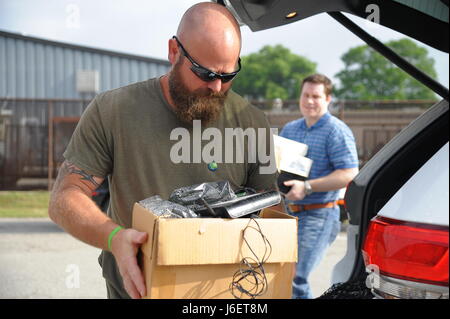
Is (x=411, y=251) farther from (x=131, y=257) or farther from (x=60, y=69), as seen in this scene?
(x=60, y=69)

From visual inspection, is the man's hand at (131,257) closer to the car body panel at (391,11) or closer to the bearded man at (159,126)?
the bearded man at (159,126)

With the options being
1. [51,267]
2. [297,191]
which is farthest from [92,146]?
[51,267]

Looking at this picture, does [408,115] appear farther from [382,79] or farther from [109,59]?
[382,79]

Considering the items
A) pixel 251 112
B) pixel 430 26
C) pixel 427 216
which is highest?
pixel 430 26

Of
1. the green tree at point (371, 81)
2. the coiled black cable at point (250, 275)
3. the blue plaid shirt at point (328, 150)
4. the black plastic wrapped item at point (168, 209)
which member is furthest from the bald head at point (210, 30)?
the green tree at point (371, 81)

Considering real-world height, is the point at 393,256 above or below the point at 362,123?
below

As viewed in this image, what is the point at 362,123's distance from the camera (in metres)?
13.0

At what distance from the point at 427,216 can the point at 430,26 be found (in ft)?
2.50

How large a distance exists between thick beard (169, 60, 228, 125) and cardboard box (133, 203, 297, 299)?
59cm

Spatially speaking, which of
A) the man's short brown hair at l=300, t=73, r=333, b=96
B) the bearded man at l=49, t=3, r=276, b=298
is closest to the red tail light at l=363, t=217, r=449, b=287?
the bearded man at l=49, t=3, r=276, b=298

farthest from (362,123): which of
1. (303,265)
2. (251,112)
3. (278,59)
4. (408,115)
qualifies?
(278,59)

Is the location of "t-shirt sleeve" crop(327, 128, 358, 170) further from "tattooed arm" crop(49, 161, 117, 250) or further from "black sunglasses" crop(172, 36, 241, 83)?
"tattooed arm" crop(49, 161, 117, 250)

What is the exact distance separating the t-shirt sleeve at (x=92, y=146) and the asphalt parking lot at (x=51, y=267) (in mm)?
3535

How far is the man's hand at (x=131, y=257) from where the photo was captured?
5.27 ft
